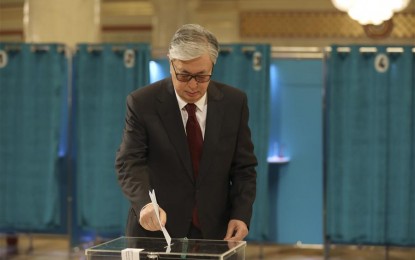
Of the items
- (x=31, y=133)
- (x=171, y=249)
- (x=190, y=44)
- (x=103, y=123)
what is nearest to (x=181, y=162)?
(x=190, y=44)

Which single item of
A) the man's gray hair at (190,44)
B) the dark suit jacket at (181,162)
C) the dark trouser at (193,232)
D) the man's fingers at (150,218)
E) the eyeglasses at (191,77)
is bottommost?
the dark trouser at (193,232)

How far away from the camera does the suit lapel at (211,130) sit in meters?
2.49

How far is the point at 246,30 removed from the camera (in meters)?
12.3

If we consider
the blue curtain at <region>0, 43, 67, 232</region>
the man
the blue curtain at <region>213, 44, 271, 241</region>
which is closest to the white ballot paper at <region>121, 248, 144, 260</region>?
the man

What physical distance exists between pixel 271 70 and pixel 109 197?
1.88 meters

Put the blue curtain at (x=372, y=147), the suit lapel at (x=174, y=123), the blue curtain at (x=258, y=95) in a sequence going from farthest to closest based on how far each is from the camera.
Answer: the blue curtain at (x=258, y=95), the blue curtain at (x=372, y=147), the suit lapel at (x=174, y=123)

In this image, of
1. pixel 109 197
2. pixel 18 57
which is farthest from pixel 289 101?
pixel 18 57

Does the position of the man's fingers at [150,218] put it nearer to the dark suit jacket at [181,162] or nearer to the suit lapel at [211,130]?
the dark suit jacket at [181,162]

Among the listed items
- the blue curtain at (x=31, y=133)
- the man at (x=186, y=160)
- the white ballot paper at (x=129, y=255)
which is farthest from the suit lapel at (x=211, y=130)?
the blue curtain at (x=31, y=133)

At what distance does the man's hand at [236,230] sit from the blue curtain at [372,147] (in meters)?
3.98

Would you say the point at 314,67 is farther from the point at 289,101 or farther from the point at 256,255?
the point at 256,255

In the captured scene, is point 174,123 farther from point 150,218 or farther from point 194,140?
point 150,218

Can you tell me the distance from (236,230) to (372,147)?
13.2ft

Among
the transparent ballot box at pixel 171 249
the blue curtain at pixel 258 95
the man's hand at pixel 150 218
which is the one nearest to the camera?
the transparent ballot box at pixel 171 249
